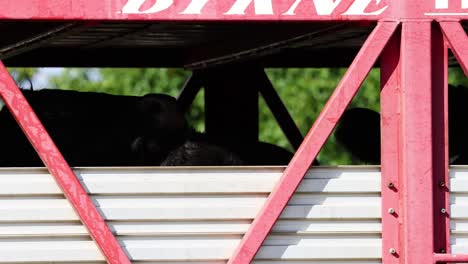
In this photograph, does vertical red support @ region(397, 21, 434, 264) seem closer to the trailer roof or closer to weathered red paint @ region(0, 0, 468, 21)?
weathered red paint @ region(0, 0, 468, 21)

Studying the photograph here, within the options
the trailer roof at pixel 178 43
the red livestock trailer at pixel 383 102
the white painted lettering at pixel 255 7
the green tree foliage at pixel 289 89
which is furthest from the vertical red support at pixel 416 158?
the green tree foliage at pixel 289 89

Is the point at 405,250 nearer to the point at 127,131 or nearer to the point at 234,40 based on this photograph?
the point at 127,131

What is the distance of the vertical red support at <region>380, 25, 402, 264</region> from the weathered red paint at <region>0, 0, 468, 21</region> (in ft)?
0.57

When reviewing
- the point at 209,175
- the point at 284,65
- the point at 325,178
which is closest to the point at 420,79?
the point at 325,178

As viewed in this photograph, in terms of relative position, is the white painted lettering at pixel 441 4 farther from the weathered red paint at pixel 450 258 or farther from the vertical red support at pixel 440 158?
the weathered red paint at pixel 450 258

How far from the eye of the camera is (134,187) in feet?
20.0

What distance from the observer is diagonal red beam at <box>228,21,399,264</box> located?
6066 mm

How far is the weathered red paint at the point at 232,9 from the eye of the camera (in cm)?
599

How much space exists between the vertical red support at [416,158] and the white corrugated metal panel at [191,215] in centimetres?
18

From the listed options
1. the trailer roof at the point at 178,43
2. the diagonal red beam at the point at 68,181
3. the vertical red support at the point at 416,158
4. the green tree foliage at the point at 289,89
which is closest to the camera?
the diagonal red beam at the point at 68,181

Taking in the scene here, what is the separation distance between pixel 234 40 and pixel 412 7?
2.67 m

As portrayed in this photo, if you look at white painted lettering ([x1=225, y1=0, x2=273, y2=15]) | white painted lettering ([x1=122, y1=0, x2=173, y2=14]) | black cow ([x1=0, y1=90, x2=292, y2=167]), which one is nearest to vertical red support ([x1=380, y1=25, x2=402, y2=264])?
white painted lettering ([x1=225, y1=0, x2=273, y2=15])

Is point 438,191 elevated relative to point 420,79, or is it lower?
lower

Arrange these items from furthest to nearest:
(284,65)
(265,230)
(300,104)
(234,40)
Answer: (300,104)
(284,65)
(234,40)
(265,230)
